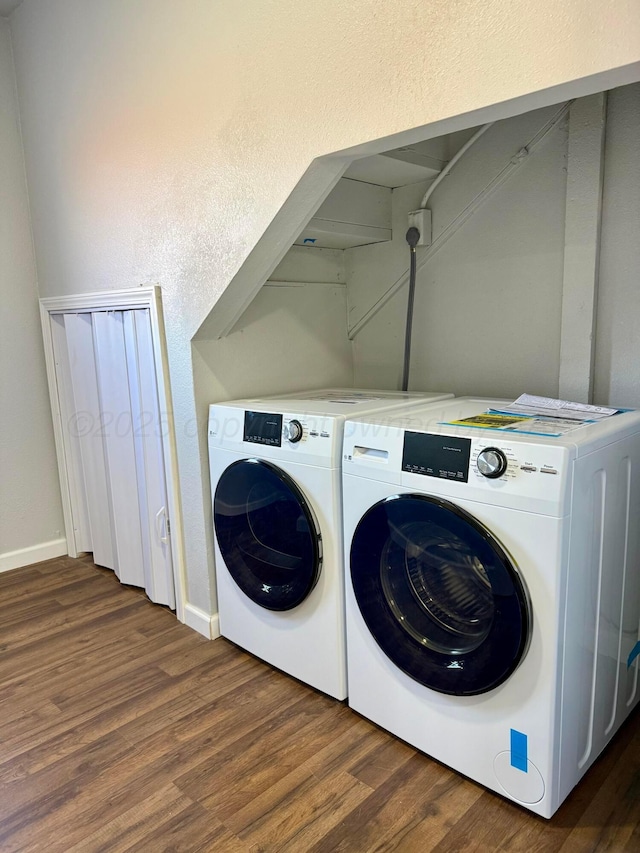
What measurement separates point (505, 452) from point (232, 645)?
145cm

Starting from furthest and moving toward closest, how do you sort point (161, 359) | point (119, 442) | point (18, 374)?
point (18, 374) → point (119, 442) → point (161, 359)

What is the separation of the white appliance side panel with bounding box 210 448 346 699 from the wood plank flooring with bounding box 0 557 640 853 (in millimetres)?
79

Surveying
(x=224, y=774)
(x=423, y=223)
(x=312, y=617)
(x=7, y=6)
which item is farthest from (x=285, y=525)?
(x=7, y=6)

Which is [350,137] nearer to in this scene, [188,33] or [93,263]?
[188,33]

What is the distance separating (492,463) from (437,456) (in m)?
0.15

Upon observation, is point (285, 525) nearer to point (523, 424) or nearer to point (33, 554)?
point (523, 424)

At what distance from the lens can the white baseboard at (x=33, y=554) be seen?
3.07 metres

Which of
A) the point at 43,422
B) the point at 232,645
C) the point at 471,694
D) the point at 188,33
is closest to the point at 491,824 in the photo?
the point at 471,694

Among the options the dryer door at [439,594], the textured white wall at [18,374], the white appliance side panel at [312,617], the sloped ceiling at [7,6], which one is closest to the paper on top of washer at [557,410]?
the dryer door at [439,594]

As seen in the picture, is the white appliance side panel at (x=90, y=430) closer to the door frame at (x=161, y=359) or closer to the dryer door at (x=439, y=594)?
the door frame at (x=161, y=359)

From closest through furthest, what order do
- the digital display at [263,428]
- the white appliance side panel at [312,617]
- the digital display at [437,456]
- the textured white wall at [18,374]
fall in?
the digital display at [437,456]
the white appliance side panel at [312,617]
the digital display at [263,428]
the textured white wall at [18,374]

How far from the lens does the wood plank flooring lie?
1419mm

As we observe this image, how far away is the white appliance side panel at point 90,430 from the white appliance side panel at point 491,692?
162 centimetres

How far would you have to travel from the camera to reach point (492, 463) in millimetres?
1342
